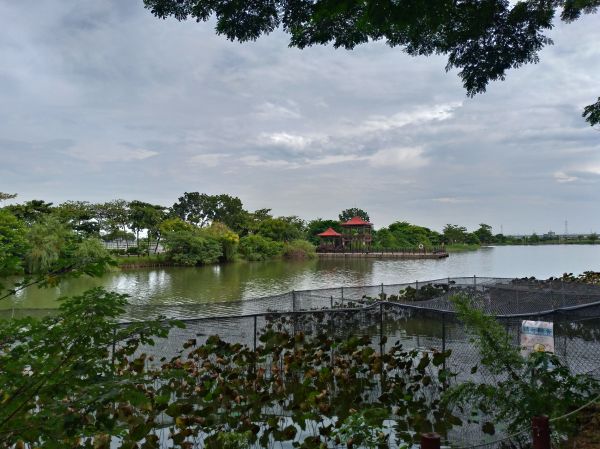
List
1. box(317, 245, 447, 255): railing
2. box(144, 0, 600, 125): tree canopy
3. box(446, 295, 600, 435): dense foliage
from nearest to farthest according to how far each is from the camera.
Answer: box(446, 295, 600, 435): dense foliage < box(144, 0, 600, 125): tree canopy < box(317, 245, 447, 255): railing

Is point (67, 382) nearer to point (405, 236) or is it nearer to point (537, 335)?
point (537, 335)

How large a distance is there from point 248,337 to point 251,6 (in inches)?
160

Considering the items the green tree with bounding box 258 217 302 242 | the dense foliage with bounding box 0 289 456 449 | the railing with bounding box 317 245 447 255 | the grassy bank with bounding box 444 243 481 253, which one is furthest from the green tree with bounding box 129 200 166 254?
the grassy bank with bounding box 444 243 481 253

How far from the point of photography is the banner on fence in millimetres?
4703

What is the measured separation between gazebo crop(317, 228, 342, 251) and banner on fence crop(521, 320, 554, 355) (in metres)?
63.4

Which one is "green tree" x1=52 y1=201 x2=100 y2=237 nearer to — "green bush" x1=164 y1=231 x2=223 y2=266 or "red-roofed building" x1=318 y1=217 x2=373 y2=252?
"green bush" x1=164 y1=231 x2=223 y2=266

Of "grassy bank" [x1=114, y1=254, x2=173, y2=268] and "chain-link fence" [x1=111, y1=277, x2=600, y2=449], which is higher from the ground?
"chain-link fence" [x1=111, y1=277, x2=600, y2=449]

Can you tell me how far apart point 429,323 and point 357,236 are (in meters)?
61.4

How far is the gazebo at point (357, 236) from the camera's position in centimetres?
6956

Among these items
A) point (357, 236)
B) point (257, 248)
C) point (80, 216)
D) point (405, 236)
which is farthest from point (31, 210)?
point (405, 236)

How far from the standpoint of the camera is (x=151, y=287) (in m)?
26.4

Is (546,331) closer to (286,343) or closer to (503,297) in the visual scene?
(286,343)

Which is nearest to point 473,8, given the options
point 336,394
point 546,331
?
point 546,331

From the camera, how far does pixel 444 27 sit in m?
4.76
